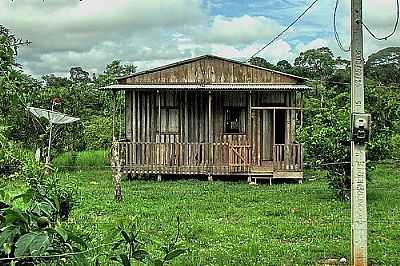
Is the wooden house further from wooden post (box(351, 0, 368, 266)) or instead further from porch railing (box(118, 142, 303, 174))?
wooden post (box(351, 0, 368, 266))

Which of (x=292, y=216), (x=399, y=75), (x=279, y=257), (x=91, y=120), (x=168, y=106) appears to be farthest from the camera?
(x=399, y=75)

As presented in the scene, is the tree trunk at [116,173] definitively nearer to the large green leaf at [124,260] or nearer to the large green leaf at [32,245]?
the large green leaf at [124,260]

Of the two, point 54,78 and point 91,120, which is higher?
point 54,78

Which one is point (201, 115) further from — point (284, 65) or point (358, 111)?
point (284, 65)

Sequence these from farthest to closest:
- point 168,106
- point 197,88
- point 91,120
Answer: point 91,120 → point 168,106 → point 197,88

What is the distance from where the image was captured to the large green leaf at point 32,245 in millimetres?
1350

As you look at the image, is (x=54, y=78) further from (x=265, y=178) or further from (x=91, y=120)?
(x=265, y=178)

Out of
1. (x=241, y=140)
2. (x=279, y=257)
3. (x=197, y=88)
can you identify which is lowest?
(x=279, y=257)

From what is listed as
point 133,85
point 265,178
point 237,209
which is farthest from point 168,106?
point 237,209

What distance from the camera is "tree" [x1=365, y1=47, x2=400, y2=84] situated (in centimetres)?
3133

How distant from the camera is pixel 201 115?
20.0m

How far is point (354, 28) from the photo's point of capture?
5895 millimetres

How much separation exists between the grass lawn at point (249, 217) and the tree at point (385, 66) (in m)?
13.8

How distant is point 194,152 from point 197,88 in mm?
2007
